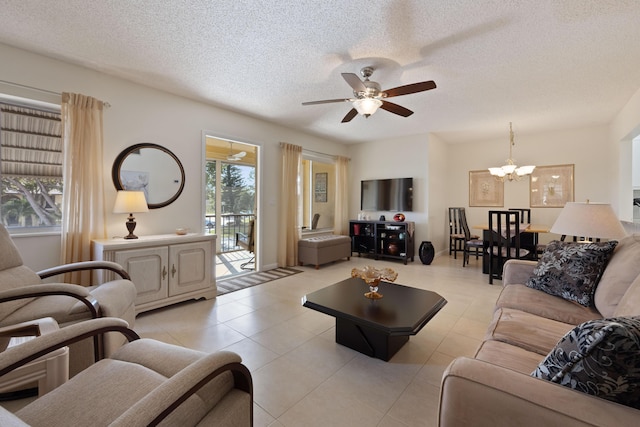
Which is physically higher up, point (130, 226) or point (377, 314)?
point (130, 226)

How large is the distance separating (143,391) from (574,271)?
2.66 m

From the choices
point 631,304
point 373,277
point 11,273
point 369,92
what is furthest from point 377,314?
point 11,273

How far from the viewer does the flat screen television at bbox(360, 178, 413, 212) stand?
19.1ft

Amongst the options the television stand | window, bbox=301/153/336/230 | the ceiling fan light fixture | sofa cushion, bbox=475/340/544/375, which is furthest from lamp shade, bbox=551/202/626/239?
window, bbox=301/153/336/230

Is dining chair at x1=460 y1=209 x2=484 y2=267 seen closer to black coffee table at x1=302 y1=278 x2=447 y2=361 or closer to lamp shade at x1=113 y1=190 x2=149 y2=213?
black coffee table at x1=302 y1=278 x2=447 y2=361


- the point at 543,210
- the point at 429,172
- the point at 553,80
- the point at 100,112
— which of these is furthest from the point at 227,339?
the point at 543,210

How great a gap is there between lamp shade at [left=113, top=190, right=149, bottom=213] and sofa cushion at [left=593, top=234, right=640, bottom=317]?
3954 millimetres

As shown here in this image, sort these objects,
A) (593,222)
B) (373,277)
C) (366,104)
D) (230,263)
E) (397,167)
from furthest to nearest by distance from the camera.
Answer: (397,167), (230,263), (366,104), (373,277), (593,222)

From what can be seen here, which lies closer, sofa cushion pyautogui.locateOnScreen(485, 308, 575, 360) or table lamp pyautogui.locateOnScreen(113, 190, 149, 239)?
sofa cushion pyautogui.locateOnScreen(485, 308, 575, 360)

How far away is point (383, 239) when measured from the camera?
5883 mm

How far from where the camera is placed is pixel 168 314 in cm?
290

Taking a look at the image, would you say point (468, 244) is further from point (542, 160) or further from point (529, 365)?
point (529, 365)

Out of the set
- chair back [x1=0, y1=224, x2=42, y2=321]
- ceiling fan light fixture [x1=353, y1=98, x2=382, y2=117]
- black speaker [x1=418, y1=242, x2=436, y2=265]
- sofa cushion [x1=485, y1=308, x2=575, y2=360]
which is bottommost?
black speaker [x1=418, y1=242, x2=436, y2=265]

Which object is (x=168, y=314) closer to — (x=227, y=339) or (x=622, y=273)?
(x=227, y=339)
